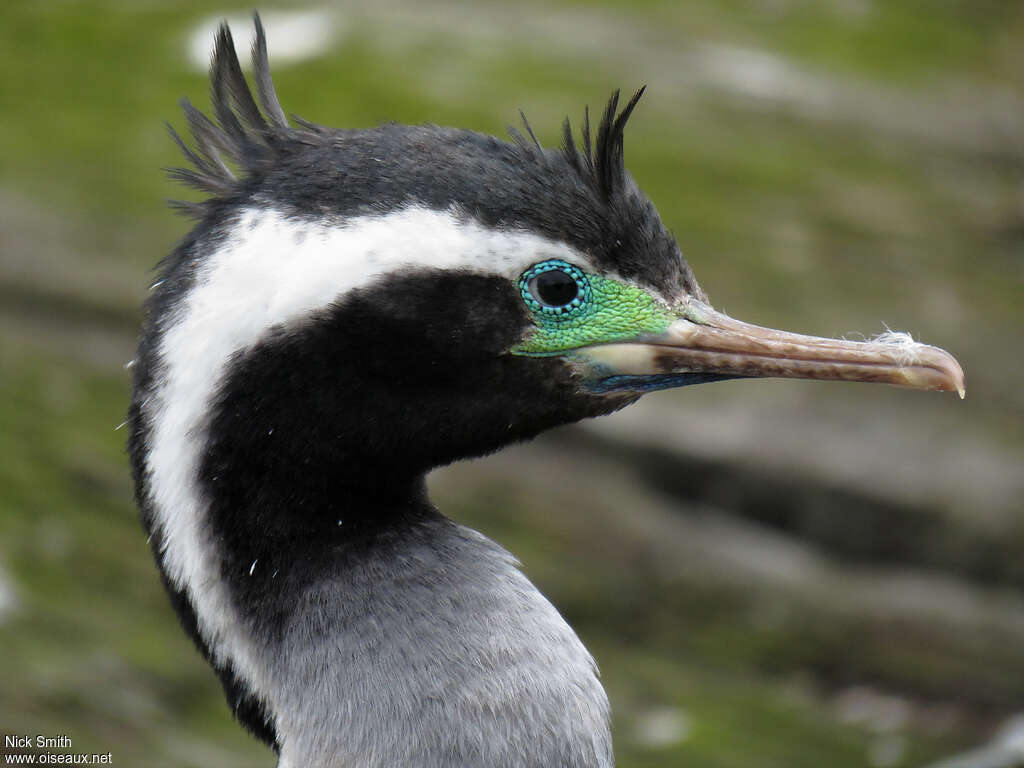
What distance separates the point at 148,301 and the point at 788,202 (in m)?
5.26

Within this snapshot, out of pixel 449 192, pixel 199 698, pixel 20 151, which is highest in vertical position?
pixel 20 151

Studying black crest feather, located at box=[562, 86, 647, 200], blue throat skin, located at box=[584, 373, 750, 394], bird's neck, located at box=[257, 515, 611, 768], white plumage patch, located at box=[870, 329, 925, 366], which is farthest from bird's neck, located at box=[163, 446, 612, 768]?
white plumage patch, located at box=[870, 329, 925, 366]

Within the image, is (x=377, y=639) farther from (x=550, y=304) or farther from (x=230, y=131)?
(x=230, y=131)

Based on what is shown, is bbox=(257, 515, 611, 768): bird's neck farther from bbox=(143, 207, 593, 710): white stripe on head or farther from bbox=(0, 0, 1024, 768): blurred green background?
bbox=(0, 0, 1024, 768): blurred green background

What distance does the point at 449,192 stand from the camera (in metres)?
2.64

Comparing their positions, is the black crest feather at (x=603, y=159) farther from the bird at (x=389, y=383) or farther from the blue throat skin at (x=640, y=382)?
the blue throat skin at (x=640, y=382)

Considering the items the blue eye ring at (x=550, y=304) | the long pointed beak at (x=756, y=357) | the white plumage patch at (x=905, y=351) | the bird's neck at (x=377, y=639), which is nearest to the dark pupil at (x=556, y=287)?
the blue eye ring at (x=550, y=304)

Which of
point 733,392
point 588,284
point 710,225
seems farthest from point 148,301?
point 710,225

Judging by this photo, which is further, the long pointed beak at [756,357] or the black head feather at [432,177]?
the long pointed beak at [756,357]

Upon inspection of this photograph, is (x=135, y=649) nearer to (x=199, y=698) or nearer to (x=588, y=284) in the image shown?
(x=199, y=698)

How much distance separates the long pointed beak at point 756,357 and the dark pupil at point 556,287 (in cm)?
13

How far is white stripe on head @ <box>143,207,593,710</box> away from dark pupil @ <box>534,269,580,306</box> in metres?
0.05

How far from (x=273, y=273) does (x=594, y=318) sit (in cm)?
70

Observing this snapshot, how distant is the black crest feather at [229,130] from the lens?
281 cm
